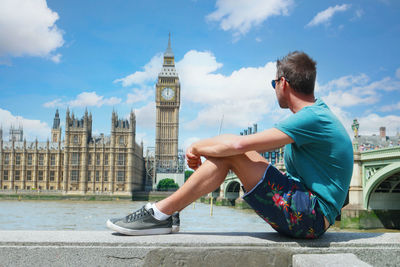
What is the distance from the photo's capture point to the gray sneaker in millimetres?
1983

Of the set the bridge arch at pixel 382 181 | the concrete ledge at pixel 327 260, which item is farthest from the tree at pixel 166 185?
the concrete ledge at pixel 327 260

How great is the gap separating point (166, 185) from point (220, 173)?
51884 mm

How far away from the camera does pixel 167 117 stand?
63125 mm

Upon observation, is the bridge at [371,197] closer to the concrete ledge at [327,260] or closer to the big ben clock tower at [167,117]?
the concrete ledge at [327,260]

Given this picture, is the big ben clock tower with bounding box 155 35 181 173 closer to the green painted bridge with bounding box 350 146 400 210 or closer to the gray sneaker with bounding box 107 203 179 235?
the green painted bridge with bounding box 350 146 400 210

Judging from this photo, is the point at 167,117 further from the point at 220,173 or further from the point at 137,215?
the point at 220,173

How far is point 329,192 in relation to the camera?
77.1 inches

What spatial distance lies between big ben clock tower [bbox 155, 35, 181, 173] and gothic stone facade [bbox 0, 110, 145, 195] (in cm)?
995

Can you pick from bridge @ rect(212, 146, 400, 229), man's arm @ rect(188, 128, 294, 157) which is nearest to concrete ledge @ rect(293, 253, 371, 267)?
man's arm @ rect(188, 128, 294, 157)

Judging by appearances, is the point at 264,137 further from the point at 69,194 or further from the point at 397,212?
the point at 69,194

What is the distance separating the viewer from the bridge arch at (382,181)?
40.7 feet

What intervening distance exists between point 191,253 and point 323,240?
661 mm

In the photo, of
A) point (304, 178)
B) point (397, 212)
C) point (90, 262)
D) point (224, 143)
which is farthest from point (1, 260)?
point (397, 212)

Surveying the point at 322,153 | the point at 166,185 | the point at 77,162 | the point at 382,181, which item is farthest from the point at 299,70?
the point at 166,185
